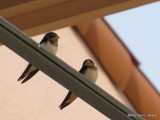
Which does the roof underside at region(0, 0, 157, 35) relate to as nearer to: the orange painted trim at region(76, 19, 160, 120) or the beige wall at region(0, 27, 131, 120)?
the beige wall at region(0, 27, 131, 120)

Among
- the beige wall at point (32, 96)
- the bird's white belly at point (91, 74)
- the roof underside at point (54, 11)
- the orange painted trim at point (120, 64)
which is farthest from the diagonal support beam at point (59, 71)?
the orange painted trim at point (120, 64)

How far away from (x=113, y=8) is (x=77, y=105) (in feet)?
7.22

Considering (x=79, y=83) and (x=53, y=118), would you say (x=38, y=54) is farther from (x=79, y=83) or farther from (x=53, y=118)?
(x=53, y=118)

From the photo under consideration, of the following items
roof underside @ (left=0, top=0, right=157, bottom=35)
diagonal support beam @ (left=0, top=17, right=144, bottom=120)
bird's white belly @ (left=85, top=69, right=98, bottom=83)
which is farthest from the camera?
bird's white belly @ (left=85, top=69, right=98, bottom=83)

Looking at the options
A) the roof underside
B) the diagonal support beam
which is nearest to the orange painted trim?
the roof underside

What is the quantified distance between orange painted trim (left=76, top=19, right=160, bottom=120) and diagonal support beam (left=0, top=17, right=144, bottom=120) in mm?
2848

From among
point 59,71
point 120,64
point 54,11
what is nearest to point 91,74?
point 54,11

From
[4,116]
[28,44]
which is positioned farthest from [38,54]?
[4,116]

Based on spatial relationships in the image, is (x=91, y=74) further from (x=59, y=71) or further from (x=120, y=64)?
(x=120, y=64)

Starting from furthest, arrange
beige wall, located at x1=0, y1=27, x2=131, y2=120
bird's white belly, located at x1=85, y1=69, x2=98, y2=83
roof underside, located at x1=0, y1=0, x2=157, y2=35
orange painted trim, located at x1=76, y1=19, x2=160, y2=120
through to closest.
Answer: orange painted trim, located at x1=76, y1=19, x2=160, y2=120
beige wall, located at x1=0, y1=27, x2=131, y2=120
bird's white belly, located at x1=85, y1=69, x2=98, y2=83
roof underside, located at x1=0, y1=0, x2=157, y2=35

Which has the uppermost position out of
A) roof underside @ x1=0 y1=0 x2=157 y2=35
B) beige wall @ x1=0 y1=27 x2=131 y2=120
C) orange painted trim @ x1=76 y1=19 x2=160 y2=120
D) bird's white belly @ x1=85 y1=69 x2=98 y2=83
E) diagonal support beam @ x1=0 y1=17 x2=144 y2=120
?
orange painted trim @ x1=76 y1=19 x2=160 y2=120

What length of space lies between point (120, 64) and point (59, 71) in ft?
9.74

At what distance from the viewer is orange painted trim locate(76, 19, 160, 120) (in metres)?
5.38

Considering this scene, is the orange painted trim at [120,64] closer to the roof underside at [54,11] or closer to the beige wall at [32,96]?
the beige wall at [32,96]
